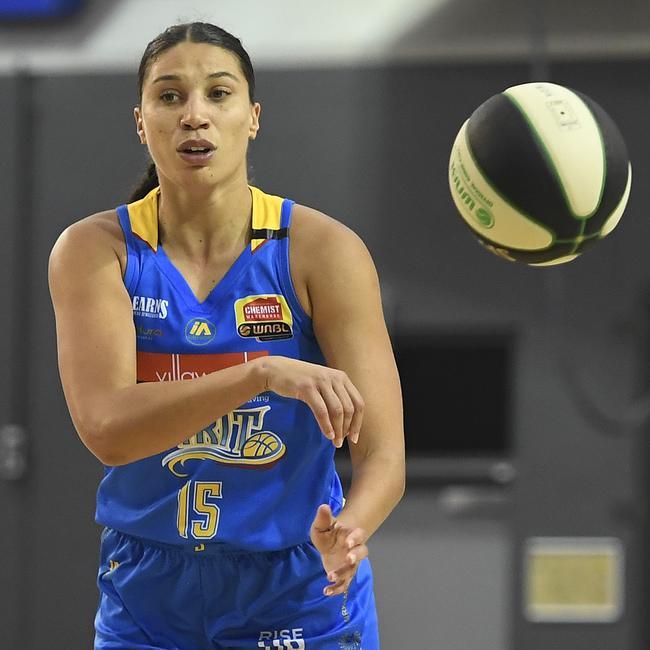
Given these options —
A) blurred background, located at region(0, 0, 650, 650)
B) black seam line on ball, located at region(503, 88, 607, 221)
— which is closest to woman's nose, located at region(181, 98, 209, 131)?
black seam line on ball, located at region(503, 88, 607, 221)

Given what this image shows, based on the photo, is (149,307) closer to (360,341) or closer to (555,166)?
(360,341)

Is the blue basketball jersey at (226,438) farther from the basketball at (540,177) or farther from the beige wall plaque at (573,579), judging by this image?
the beige wall plaque at (573,579)

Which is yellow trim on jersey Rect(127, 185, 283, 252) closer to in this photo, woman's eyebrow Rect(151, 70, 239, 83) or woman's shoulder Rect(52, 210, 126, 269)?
woman's shoulder Rect(52, 210, 126, 269)

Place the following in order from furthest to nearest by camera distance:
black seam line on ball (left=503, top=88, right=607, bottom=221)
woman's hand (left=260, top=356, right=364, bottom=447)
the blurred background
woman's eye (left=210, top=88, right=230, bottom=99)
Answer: the blurred background → black seam line on ball (left=503, top=88, right=607, bottom=221) → woman's eye (left=210, top=88, right=230, bottom=99) → woman's hand (left=260, top=356, right=364, bottom=447)

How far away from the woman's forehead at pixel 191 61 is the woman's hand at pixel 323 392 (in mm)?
583

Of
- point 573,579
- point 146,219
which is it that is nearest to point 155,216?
point 146,219

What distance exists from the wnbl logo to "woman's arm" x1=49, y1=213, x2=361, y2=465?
15.2 inches

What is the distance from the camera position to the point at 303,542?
2.25 metres

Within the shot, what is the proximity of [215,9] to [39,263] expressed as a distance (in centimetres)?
119

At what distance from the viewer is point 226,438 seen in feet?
7.28

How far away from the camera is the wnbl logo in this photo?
2.20 meters

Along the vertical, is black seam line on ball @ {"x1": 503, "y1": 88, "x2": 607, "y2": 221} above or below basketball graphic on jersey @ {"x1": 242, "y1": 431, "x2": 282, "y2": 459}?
above

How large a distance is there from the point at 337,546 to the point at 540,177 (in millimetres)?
883

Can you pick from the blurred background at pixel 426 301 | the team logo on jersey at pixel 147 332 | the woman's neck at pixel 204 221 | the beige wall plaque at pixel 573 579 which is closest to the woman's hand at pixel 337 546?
the team logo on jersey at pixel 147 332
